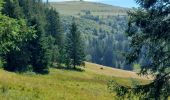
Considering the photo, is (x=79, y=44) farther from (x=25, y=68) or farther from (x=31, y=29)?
(x=31, y=29)

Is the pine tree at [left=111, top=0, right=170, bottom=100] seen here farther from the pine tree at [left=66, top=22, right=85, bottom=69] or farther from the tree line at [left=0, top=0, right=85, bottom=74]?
the pine tree at [left=66, top=22, right=85, bottom=69]

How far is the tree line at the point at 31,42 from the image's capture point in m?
20.5

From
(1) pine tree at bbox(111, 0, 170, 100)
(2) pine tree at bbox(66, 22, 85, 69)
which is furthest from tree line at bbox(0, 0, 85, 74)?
(1) pine tree at bbox(111, 0, 170, 100)

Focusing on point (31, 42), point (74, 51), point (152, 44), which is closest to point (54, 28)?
point (74, 51)

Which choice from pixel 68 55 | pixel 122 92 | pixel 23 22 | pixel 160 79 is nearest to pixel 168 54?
pixel 160 79

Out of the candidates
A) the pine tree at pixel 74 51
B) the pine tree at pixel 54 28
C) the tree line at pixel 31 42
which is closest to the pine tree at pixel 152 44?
the tree line at pixel 31 42

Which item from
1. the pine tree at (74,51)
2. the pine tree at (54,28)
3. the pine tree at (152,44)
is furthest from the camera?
the pine tree at (54,28)

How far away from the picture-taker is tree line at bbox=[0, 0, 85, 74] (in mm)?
20484

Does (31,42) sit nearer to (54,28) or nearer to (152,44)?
(54,28)

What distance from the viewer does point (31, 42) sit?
77.7 metres

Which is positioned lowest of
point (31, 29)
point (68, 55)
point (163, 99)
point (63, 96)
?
point (68, 55)

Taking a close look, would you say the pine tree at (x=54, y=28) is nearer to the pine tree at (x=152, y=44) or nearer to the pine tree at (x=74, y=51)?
the pine tree at (x=74, y=51)

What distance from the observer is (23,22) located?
21.2 meters

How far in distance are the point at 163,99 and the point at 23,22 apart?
7.60m
